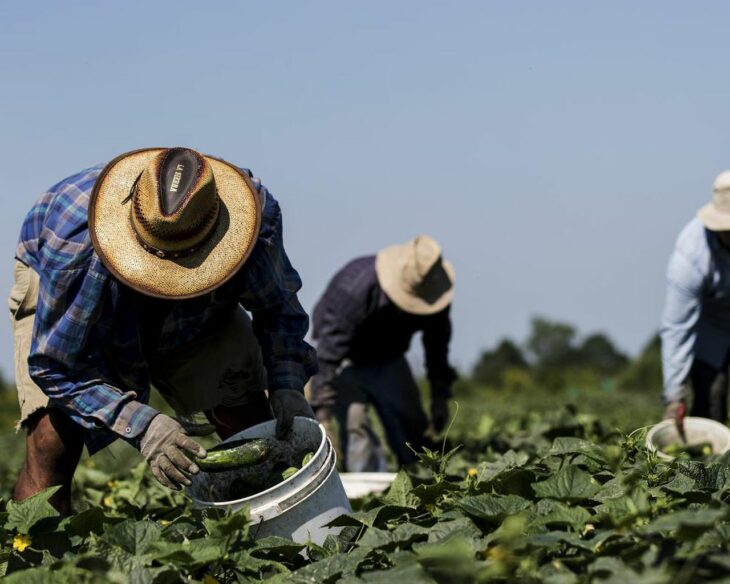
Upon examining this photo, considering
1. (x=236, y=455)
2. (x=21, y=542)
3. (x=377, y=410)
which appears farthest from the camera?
(x=377, y=410)

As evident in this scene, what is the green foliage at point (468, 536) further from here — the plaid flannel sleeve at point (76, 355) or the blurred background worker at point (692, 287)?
the blurred background worker at point (692, 287)

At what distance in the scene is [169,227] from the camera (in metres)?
3.65

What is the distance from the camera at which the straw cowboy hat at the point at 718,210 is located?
6113mm

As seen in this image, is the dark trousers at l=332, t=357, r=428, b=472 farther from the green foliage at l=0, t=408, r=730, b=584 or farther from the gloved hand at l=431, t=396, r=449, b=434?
the green foliage at l=0, t=408, r=730, b=584

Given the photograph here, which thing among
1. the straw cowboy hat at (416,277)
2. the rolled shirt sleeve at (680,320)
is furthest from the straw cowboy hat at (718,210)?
the straw cowboy hat at (416,277)

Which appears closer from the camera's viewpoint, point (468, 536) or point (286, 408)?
point (468, 536)

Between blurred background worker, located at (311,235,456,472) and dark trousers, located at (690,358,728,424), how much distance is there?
1.37 m

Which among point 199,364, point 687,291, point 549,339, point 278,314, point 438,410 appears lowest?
point 549,339

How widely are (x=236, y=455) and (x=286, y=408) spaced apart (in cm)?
35

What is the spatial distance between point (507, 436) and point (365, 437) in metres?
0.79

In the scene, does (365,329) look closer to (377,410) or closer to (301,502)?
(377,410)

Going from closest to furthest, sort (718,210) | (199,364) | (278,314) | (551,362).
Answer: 1. (278,314)
2. (199,364)
3. (718,210)
4. (551,362)

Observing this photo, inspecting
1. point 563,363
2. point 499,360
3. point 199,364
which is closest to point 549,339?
point 563,363

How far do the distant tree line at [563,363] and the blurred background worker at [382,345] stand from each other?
14.9 meters
